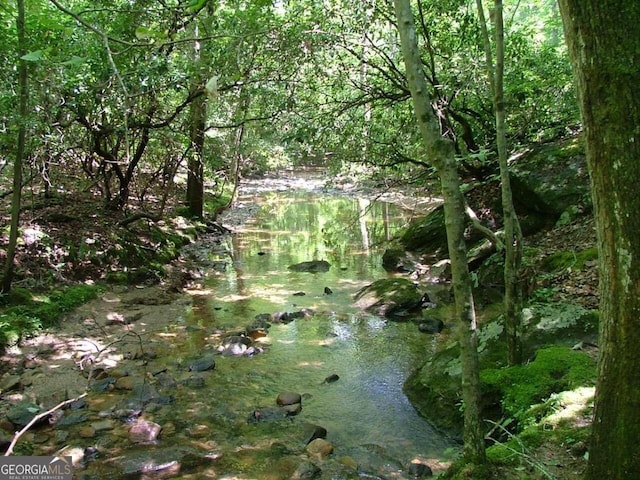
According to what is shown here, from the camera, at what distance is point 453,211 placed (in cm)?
306

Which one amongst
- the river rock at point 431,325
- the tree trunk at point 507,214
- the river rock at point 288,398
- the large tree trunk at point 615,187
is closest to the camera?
the large tree trunk at point 615,187

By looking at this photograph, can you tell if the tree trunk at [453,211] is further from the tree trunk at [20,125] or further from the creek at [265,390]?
the tree trunk at [20,125]

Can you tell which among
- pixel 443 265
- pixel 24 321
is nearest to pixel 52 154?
pixel 24 321

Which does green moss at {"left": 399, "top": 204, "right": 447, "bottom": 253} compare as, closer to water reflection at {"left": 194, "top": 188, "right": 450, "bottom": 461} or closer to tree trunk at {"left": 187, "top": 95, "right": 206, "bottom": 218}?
water reflection at {"left": 194, "top": 188, "right": 450, "bottom": 461}

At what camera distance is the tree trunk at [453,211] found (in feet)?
9.79

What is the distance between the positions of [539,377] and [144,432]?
3805mm

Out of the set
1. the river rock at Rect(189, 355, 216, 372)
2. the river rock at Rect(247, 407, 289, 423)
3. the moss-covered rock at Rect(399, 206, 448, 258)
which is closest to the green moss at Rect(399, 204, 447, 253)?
the moss-covered rock at Rect(399, 206, 448, 258)

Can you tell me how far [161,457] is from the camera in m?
4.82

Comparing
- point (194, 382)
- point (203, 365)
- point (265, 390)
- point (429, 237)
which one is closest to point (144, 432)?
point (194, 382)

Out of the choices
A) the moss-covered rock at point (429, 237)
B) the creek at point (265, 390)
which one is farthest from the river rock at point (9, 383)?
the moss-covered rock at point (429, 237)

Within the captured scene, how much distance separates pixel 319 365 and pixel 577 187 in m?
6.15

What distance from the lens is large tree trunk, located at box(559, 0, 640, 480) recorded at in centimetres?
220

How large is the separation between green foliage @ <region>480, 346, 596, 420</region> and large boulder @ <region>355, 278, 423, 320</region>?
379cm

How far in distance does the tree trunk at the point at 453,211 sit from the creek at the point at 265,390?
5.50ft
